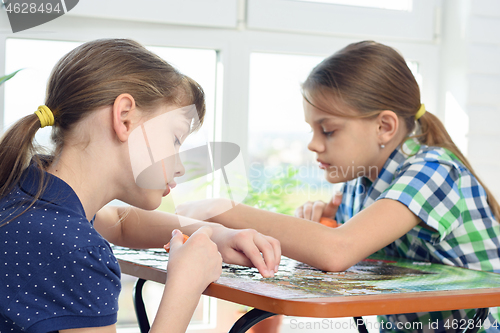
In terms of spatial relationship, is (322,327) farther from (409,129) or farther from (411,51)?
(411,51)

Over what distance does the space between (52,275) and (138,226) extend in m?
0.41

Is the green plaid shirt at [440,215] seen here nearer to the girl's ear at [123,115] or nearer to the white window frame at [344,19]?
the girl's ear at [123,115]

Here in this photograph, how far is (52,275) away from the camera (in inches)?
24.5

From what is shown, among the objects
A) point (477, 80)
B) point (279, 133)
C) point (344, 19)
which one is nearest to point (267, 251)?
point (279, 133)

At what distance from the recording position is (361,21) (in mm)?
1897

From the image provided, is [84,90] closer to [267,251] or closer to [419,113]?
[267,251]

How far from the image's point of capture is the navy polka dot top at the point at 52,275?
62cm

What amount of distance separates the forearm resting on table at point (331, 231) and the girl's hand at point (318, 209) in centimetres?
37

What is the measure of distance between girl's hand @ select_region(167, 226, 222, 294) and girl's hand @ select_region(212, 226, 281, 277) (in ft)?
0.22

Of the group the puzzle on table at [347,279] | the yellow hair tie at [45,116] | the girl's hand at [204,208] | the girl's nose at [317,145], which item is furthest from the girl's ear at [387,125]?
the yellow hair tie at [45,116]

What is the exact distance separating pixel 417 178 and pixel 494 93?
3.82 ft

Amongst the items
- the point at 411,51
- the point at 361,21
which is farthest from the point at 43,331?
the point at 411,51

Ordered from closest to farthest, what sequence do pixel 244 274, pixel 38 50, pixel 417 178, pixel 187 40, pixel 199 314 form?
1. pixel 244 274
2. pixel 417 178
3. pixel 38 50
4. pixel 187 40
5. pixel 199 314

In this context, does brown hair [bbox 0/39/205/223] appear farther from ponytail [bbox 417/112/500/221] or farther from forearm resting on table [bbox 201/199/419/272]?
ponytail [bbox 417/112/500/221]
